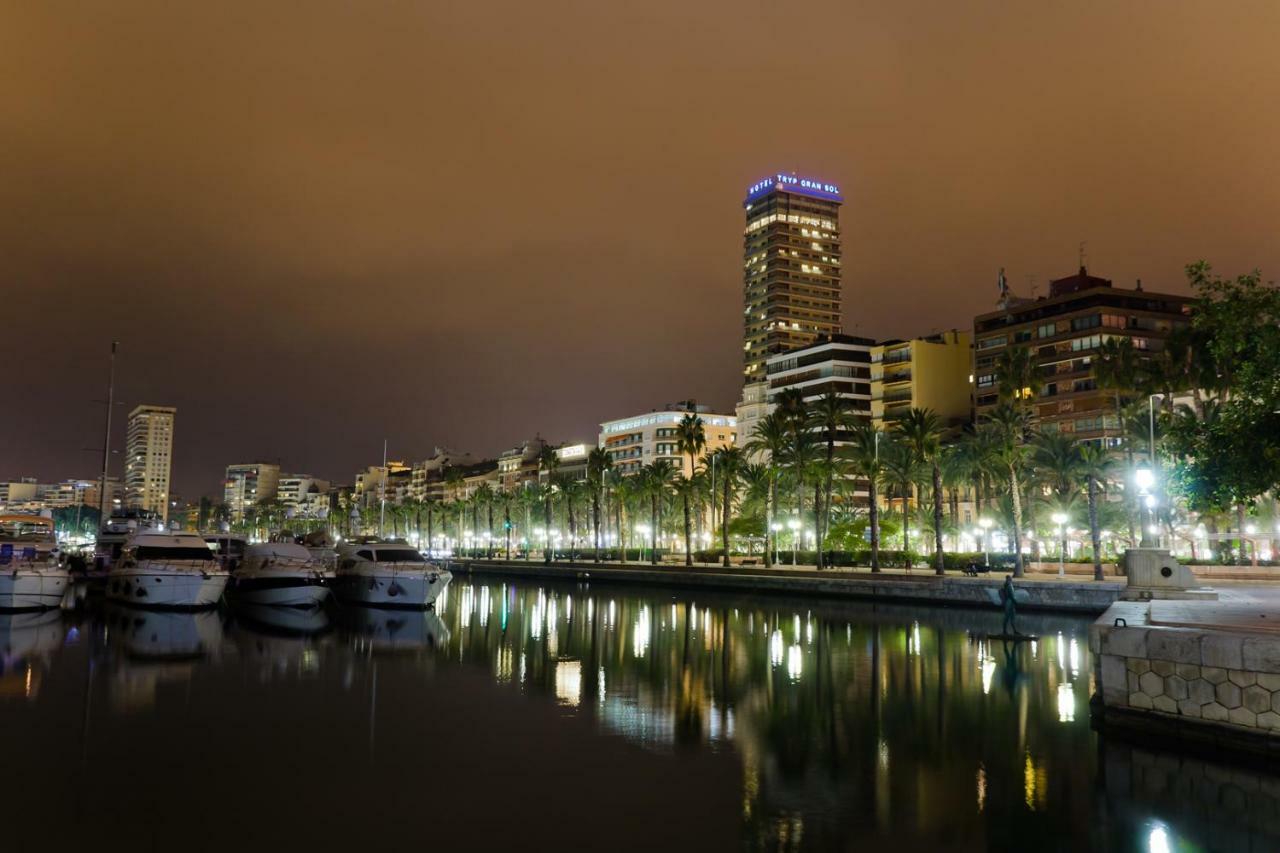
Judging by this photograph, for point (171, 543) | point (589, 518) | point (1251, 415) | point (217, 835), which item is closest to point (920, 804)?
point (217, 835)

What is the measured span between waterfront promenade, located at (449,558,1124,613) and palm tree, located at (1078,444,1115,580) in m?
2.07

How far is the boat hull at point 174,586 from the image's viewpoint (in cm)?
4766

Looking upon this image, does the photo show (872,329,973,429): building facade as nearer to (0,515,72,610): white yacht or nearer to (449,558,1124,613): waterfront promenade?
(449,558,1124,613): waterfront promenade

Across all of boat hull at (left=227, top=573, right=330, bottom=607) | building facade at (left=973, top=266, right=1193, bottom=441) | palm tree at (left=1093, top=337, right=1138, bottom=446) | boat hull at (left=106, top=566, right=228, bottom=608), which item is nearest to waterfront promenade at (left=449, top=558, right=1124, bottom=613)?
palm tree at (left=1093, top=337, right=1138, bottom=446)

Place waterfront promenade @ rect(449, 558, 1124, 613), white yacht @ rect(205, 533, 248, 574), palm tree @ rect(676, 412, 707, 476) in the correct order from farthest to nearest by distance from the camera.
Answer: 1. palm tree @ rect(676, 412, 707, 476)
2. white yacht @ rect(205, 533, 248, 574)
3. waterfront promenade @ rect(449, 558, 1124, 613)

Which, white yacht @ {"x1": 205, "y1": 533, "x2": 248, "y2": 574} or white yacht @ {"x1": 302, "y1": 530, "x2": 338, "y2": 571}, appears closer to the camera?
white yacht @ {"x1": 205, "y1": 533, "x2": 248, "y2": 574}

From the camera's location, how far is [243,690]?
81.0 feet

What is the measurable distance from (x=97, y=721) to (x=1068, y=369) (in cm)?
12987

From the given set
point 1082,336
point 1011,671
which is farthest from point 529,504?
point 1011,671

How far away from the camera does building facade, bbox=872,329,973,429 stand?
155875 millimetres

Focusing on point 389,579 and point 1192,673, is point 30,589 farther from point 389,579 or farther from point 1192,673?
point 1192,673

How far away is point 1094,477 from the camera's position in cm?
6125

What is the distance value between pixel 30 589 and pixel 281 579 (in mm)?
11514

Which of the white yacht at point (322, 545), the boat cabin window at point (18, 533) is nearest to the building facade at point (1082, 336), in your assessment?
the white yacht at point (322, 545)
